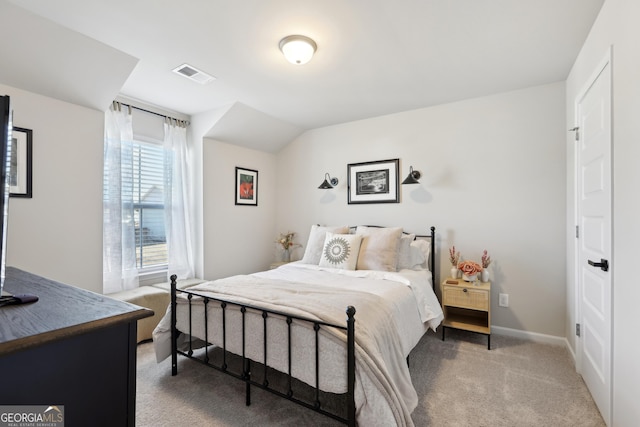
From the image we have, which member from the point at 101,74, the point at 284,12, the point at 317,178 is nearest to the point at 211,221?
the point at 317,178

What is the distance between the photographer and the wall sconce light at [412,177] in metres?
3.37

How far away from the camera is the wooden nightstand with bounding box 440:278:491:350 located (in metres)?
2.78

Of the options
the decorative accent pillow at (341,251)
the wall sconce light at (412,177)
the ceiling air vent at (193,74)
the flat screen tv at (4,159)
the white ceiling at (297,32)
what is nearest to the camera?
the flat screen tv at (4,159)

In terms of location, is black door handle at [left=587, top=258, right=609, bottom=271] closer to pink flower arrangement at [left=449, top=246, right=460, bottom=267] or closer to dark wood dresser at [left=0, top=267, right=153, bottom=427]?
pink flower arrangement at [left=449, top=246, right=460, bottom=267]

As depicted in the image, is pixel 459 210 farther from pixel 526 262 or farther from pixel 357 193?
pixel 357 193

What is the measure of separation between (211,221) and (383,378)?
296 cm

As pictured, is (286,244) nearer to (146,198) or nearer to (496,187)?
(146,198)

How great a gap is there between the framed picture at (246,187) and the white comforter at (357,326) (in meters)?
1.72

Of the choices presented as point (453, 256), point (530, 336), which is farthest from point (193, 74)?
point (530, 336)

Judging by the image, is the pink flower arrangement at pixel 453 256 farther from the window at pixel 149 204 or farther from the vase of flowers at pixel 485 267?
the window at pixel 149 204

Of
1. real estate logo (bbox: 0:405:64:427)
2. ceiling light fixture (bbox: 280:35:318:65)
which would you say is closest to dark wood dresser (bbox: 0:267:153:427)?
real estate logo (bbox: 0:405:64:427)

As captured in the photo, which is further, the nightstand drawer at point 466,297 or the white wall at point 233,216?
the white wall at point 233,216

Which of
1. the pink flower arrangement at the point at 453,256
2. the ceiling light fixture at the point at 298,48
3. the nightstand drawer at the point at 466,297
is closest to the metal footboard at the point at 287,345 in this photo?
the nightstand drawer at the point at 466,297

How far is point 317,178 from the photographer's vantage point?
433 cm
